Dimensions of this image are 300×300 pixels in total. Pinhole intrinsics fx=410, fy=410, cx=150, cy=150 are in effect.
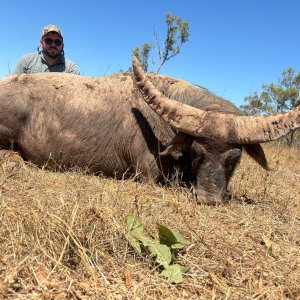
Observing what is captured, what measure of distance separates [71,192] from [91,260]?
1.23 m

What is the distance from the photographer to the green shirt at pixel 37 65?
27.0ft

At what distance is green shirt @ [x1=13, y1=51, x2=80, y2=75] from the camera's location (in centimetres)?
823

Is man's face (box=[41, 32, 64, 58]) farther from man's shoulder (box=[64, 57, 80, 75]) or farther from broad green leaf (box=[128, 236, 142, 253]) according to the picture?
broad green leaf (box=[128, 236, 142, 253])

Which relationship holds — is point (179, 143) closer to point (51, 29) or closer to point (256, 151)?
point (256, 151)

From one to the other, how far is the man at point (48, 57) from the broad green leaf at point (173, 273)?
6.51 meters

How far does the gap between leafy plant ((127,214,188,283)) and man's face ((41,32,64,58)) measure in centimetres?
608

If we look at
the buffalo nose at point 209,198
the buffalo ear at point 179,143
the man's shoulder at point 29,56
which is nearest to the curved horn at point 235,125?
the buffalo ear at point 179,143

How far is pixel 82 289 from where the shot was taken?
7.26 feet

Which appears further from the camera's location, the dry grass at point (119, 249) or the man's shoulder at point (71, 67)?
the man's shoulder at point (71, 67)

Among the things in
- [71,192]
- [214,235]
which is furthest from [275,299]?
[71,192]

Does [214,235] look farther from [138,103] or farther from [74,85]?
[74,85]

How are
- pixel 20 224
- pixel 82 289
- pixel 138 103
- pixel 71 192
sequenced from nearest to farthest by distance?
pixel 82 289, pixel 20 224, pixel 71 192, pixel 138 103

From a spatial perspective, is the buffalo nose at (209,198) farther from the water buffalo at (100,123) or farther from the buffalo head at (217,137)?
the water buffalo at (100,123)

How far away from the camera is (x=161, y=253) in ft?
8.79
